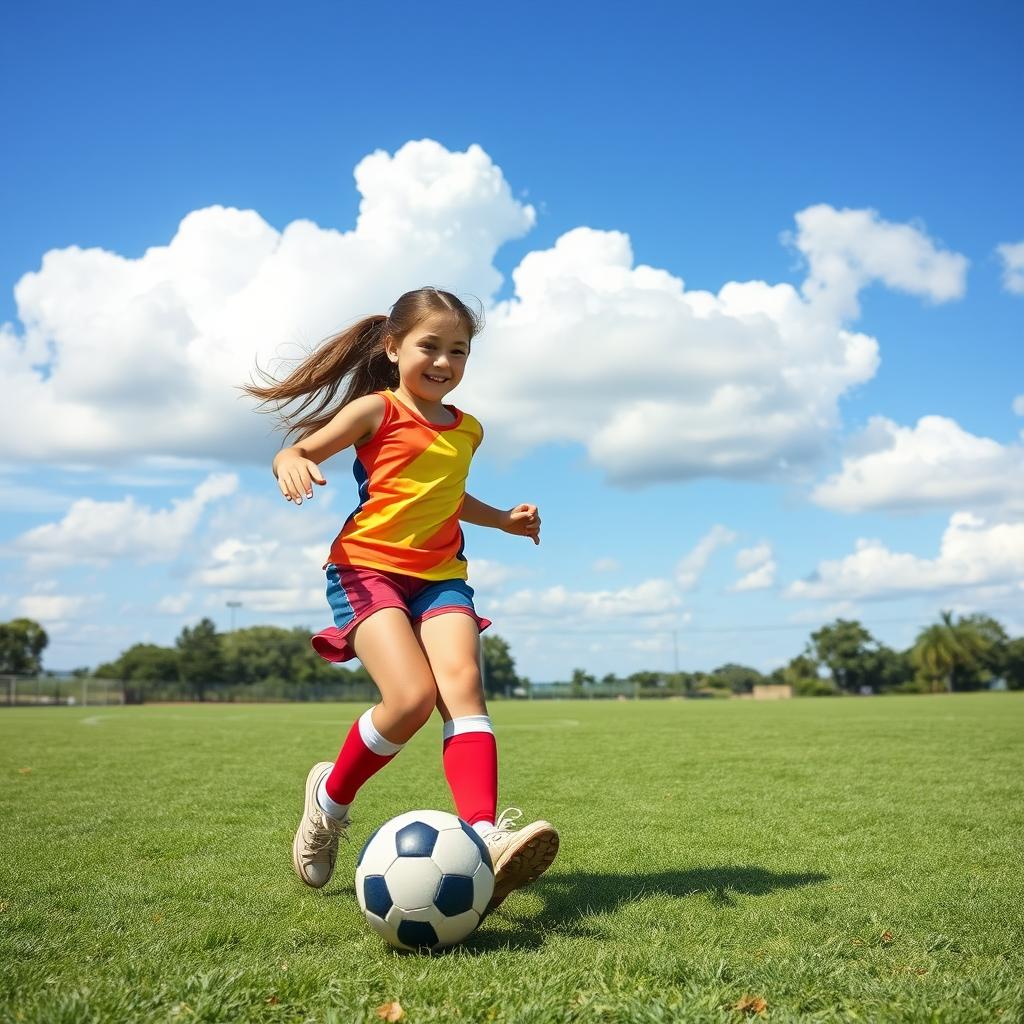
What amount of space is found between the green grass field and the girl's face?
2.26 meters

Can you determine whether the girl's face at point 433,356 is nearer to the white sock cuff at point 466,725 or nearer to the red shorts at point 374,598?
the red shorts at point 374,598

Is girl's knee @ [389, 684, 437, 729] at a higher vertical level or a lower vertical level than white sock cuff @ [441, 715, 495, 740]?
higher

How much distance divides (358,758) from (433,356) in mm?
1808

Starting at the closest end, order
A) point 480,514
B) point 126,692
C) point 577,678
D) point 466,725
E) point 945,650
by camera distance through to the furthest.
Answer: point 466,725 → point 480,514 → point 126,692 → point 945,650 → point 577,678

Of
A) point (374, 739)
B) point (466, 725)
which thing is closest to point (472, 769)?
point (466, 725)

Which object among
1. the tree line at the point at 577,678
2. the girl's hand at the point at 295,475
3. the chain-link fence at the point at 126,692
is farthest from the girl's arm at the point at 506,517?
the tree line at the point at 577,678

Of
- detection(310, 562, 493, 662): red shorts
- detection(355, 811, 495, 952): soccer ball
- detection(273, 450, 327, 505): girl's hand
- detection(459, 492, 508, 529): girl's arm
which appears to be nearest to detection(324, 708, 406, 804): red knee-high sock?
detection(310, 562, 493, 662): red shorts

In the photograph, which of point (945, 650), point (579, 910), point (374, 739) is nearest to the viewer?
point (579, 910)

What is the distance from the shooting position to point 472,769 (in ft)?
12.9

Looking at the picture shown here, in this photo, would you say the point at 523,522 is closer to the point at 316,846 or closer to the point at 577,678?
the point at 316,846

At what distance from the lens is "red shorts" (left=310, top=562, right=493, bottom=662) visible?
4.20 metres

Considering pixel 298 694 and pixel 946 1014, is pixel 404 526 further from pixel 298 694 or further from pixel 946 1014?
pixel 298 694

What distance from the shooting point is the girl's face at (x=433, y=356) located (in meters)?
4.44

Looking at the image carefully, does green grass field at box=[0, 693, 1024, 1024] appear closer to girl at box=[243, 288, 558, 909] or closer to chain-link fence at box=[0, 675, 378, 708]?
girl at box=[243, 288, 558, 909]
